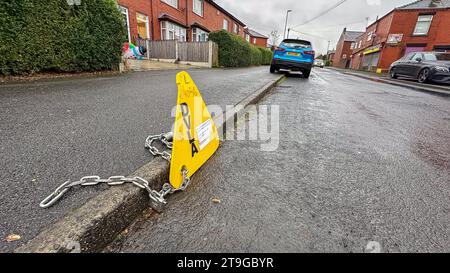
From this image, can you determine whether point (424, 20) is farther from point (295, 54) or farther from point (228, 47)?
point (295, 54)

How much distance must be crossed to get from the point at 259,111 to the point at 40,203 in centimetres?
368

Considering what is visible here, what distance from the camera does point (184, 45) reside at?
1744 cm

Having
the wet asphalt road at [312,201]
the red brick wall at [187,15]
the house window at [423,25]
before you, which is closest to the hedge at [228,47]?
the red brick wall at [187,15]

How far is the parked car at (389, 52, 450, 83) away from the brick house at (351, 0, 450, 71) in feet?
50.5

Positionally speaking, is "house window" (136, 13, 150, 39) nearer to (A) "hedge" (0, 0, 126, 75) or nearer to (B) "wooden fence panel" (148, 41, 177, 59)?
(B) "wooden fence panel" (148, 41, 177, 59)

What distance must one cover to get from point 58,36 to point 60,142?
523 centimetres

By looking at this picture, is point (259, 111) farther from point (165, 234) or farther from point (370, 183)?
point (165, 234)

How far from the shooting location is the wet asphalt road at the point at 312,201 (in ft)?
4.22

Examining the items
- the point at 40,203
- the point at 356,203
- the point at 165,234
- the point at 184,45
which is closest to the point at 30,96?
the point at 40,203

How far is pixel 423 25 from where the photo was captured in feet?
80.4

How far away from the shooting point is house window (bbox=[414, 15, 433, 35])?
951 inches

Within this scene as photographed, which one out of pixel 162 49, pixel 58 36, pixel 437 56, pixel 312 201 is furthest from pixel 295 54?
pixel 162 49

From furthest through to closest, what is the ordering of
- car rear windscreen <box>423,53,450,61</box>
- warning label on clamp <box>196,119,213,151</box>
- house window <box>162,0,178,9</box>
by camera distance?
house window <box>162,0,178,9</box> < car rear windscreen <box>423,53,450,61</box> < warning label on clamp <box>196,119,213,151</box>
